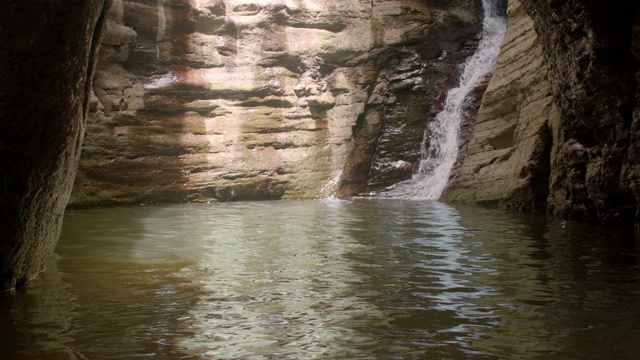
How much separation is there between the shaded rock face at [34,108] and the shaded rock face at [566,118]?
17.1 feet

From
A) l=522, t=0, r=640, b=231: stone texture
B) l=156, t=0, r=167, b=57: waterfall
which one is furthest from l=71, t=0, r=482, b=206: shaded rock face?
l=522, t=0, r=640, b=231: stone texture

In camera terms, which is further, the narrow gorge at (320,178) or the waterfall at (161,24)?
the waterfall at (161,24)

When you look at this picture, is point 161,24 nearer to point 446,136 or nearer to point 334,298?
point 446,136

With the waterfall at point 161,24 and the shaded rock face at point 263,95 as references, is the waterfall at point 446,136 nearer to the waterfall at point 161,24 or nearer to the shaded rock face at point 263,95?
the shaded rock face at point 263,95

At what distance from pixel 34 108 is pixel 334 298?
194 cm

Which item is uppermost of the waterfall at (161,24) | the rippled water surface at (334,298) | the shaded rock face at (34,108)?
the waterfall at (161,24)

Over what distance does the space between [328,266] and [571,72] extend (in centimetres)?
446

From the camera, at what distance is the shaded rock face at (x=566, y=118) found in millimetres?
5941

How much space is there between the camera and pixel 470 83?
44.8 ft

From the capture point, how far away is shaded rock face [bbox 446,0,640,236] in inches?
234

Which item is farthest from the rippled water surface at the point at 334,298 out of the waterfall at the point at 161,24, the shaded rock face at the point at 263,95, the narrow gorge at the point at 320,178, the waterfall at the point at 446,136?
the waterfall at the point at 161,24

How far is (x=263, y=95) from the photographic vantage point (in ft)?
44.0

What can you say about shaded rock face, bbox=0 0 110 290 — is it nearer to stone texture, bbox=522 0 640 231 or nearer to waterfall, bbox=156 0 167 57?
stone texture, bbox=522 0 640 231

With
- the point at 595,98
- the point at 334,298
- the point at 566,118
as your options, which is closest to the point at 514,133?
the point at 566,118
